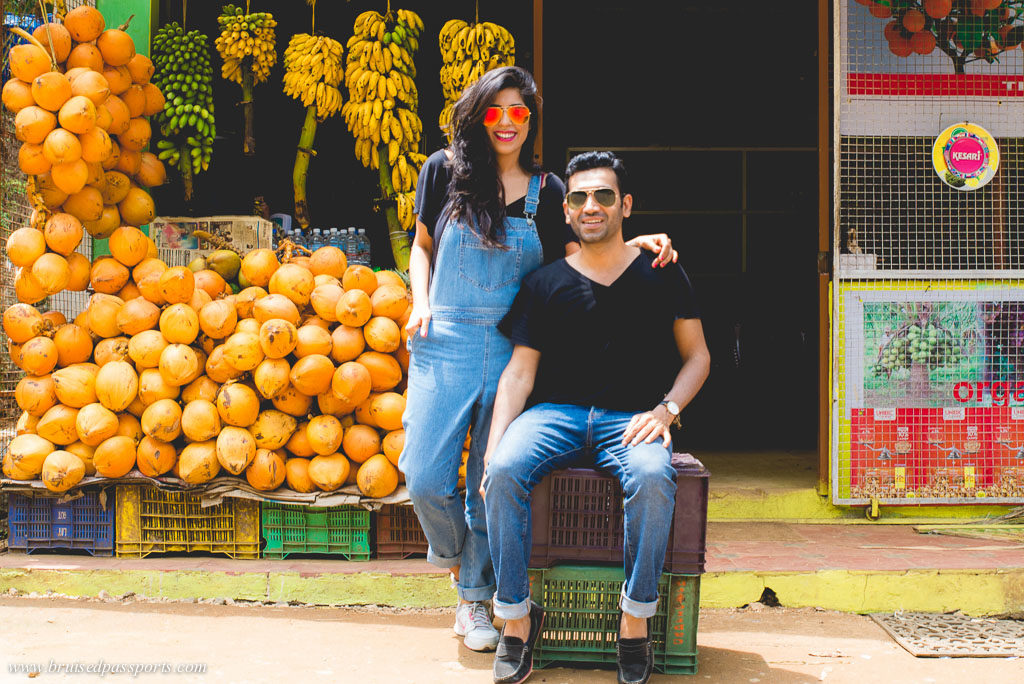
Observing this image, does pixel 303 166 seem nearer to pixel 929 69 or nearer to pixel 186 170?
pixel 186 170

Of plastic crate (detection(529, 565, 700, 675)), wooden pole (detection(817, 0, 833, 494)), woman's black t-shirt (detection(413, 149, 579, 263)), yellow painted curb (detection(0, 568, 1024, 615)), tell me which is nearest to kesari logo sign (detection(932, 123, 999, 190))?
wooden pole (detection(817, 0, 833, 494))


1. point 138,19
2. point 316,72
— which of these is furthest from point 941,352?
point 138,19

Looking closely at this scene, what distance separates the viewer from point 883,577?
4008 millimetres

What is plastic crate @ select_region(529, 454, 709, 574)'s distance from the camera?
3057mm

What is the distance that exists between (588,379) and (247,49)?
3555mm

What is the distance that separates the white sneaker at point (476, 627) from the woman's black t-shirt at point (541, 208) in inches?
58.8

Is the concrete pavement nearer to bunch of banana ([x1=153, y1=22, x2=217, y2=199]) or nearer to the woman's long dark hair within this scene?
the woman's long dark hair

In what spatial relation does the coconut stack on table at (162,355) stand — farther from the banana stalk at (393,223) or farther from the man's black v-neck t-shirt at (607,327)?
the man's black v-neck t-shirt at (607,327)

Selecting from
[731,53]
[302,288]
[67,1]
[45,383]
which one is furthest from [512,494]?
[731,53]

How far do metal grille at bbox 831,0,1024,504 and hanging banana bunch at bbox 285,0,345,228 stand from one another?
3143 mm

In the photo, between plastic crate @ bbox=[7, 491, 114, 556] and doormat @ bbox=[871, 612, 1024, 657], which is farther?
plastic crate @ bbox=[7, 491, 114, 556]

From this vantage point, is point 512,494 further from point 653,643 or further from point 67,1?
point 67,1

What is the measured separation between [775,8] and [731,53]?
96 centimetres

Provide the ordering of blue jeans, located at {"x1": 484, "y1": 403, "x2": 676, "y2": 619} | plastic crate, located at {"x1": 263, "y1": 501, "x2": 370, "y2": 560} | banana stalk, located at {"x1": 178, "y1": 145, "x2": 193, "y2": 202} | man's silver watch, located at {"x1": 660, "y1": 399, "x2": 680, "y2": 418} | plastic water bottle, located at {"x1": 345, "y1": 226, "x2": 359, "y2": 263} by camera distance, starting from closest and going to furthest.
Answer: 1. blue jeans, located at {"x1": 484, "y1": 403, "x2": 676, "y2": 619}
2. man's silver watch, located at {"x1": 660, "y1": 399, "x2": 680, "y2": 418}
3. plastic crate, located at {"x1": 263, "y1": 501, "x2": 370, "y2": 560}
4. banana stalk, located at {"x1": 178, "y1": 145, "x2": 193, "y2": 202}
5. plastic water bottle, located at {"x1": 345, "y1": 226, "x2": 359, "y2": 263}
